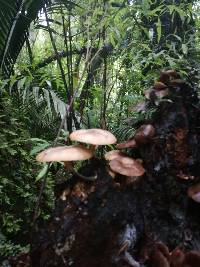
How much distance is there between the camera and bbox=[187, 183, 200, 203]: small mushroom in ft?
6.21

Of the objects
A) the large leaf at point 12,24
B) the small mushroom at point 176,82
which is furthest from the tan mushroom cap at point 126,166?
the large leaf at point 12,24

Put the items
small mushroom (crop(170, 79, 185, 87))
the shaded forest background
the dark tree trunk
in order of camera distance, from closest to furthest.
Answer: the dark tree trunk
small mushroom (crop(170, 79, 185, 87))
the shaded forest background

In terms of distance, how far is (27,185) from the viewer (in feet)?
8.46

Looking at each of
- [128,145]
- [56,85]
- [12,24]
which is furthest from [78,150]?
[12,24]

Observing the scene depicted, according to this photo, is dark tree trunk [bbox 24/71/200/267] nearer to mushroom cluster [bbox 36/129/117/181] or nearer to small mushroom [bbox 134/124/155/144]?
small mushroom [bbox 134/124/155/144]

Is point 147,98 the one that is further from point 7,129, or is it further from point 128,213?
point 7,129

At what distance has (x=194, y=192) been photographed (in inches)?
76.0

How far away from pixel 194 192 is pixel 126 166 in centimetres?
44

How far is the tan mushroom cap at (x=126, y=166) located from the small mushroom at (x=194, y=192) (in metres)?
0.33

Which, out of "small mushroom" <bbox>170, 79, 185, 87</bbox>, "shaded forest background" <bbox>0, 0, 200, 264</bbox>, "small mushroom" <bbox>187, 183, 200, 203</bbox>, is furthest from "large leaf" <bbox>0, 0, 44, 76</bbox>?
"small mushroom" <bbox>187, 183, 200, 203</bbox>

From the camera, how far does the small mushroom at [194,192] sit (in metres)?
1.89

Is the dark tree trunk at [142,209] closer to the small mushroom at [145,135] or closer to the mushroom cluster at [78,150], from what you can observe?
the small mushroom at [145,135]

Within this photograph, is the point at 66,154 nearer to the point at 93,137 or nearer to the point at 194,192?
the point at 93,137

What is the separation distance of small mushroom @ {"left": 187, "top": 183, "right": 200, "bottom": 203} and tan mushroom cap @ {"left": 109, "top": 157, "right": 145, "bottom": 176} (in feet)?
1.08
